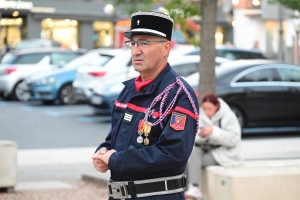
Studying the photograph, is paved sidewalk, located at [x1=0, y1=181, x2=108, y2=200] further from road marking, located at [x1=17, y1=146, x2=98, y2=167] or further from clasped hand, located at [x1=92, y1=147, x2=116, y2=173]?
clasped hand, located at [x1=92, y1=147, x2=116, y2=173]

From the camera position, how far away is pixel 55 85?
21938 millimetres

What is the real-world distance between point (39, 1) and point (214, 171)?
133 ft

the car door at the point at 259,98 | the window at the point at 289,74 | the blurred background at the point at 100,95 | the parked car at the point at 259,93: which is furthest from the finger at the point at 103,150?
the window at the point at 289,74

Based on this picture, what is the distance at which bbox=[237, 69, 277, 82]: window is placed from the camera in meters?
15.3

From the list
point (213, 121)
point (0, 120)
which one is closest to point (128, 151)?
point (213, 121)

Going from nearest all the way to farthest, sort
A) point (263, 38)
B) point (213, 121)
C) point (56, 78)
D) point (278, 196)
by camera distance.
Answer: point (278, 196), point (213, 121), point (56, 78), point (263, 38)

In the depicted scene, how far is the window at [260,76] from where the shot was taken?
1533 cm

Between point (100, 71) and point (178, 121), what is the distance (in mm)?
16291

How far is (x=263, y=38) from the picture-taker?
43.6m

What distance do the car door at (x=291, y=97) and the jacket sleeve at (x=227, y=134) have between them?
23.2ft

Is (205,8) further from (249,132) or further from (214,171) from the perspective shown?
(249,132)

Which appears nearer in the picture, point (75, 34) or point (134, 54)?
point (134, 54)

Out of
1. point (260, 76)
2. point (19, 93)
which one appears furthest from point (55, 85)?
point (260, 76)

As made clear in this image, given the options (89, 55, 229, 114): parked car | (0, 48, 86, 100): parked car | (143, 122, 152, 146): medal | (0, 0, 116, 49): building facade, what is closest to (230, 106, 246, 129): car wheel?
(89, 55, 229, 114): parked car
